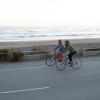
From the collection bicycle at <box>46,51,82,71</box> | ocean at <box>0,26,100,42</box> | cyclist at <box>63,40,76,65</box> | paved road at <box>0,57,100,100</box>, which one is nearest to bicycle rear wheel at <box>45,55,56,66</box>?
bicycle at <box>46,51,82,71</box>

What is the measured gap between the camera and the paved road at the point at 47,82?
1276 centimetres

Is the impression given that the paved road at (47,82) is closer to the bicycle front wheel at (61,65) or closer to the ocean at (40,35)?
the bicycle front wheel at (61,65)

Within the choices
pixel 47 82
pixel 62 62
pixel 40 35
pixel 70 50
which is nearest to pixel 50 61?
pixel 62 62

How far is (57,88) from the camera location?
14.0m

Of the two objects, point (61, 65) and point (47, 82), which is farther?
point (61, 65)

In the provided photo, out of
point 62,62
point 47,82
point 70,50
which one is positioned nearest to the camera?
point 47,82

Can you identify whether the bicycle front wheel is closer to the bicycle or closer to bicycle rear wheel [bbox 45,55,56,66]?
the bicycle

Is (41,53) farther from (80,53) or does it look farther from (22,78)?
(22,78)

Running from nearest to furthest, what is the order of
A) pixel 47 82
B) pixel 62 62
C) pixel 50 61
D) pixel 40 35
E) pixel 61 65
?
pixel 47 82 → pixel 61 65 → pixel 62 62 → pixel 50 61 → pixel 40 35

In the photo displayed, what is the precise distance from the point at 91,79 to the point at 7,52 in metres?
8.18

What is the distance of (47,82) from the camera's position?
15.3 m

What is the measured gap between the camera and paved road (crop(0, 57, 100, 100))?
41.9 feet

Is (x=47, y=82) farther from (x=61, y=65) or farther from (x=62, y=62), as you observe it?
(x=62, y=62)

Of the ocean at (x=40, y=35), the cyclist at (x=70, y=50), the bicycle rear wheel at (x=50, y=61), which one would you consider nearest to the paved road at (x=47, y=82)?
the bicycle rear wheel at (x=50, y=61)
